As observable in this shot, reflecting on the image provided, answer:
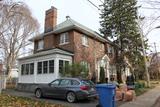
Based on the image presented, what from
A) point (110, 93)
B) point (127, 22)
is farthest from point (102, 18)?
point (110, 93)

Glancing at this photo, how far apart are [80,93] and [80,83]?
704 millimetres

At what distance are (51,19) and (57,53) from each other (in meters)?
7.30

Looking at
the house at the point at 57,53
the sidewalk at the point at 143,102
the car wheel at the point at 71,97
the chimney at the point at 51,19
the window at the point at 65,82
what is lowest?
the sidewalk at the point at 143,102

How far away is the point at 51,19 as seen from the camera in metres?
30.5

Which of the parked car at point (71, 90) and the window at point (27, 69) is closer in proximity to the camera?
the parked car at point (71, 90)

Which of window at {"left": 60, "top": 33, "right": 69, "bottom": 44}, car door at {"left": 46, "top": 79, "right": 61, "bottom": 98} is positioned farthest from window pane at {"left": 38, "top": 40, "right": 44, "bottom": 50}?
car door at {"left": 46, "top": 79, "right": 61, "bottom": 98}

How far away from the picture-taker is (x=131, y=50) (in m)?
34.3

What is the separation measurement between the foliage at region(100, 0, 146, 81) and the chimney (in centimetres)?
748

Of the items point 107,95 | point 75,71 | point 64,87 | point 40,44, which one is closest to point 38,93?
point 64,87

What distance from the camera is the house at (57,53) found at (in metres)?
25.3

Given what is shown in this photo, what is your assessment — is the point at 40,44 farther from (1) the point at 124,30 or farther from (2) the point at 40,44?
(1) the point at 124,30

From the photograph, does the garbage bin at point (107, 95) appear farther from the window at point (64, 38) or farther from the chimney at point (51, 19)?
the chimney at point (51, 19)

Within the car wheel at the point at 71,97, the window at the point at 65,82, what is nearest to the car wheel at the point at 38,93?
the window at the point at 65,82

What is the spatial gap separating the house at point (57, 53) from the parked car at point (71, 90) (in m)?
6.88
